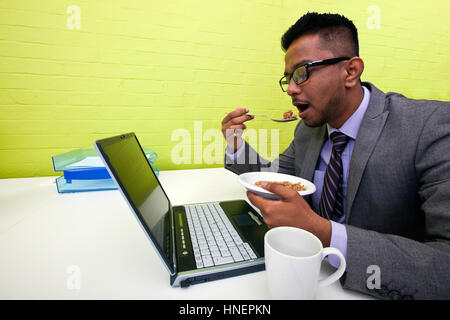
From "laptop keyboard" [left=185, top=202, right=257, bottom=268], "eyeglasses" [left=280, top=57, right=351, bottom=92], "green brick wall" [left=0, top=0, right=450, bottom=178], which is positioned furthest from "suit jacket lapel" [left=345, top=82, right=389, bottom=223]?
"green brick wall" [left=0, top=0, right=450, bottom=178]

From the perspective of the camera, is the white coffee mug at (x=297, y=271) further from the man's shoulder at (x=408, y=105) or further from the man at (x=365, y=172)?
the man's shoulder at (x=408, y=105)

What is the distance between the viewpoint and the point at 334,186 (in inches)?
32.2

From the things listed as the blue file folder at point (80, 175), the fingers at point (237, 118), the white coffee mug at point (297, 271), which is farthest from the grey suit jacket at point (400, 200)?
the blue file folder at point (80, 175)

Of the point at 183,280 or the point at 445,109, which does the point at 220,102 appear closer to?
the point at 445,109

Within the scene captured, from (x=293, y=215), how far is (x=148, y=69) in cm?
133

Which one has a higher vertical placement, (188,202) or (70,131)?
(70,131)

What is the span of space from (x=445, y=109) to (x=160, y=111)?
1.42m

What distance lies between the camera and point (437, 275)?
417mm

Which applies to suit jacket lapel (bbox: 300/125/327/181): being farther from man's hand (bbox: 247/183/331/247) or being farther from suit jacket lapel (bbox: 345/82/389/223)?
man's hand (bbox: 247/183/331/247)

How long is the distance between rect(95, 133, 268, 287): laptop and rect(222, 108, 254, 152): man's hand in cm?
46

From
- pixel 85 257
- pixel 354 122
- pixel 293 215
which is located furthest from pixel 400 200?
pixel 85 257
